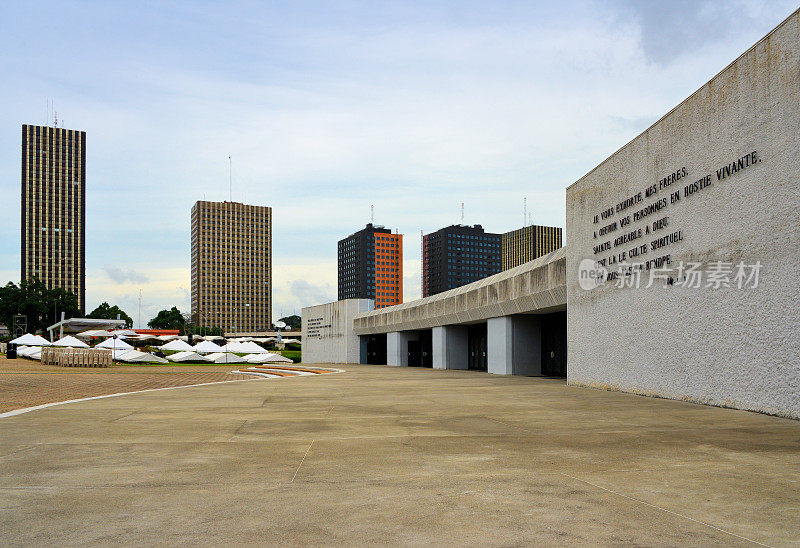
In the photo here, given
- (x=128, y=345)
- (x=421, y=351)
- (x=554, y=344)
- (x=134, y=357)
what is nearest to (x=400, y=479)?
(x=554, y=344)

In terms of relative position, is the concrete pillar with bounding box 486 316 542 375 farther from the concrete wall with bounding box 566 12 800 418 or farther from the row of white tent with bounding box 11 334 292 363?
the row of white tent with bounding box 11 334 292 363

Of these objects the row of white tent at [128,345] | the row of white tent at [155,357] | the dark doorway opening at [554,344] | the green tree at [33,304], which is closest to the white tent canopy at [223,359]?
the row of white tent at [155,357]

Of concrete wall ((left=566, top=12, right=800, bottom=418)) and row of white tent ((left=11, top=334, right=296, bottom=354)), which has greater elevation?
concrete wall ((left=566, top=12, right=800, bottom=418))

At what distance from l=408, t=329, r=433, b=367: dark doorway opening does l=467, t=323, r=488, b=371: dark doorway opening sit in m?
9.57

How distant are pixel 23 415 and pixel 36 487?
24.3ft

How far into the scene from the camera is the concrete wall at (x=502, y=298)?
2586 cm

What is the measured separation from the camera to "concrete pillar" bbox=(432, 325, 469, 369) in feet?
140

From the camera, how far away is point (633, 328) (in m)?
19.0

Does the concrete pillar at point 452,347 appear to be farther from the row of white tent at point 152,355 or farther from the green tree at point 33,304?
the green tree at point 33,304

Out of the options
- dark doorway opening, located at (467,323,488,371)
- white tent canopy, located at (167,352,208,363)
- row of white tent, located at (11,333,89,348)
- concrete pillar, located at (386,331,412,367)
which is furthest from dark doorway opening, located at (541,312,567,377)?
row of white tent, located at (11,333,89,348)

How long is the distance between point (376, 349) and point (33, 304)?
81062 millimetres

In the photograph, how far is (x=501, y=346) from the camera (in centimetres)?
3169

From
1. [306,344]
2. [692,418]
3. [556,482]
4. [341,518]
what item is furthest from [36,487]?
[306,344]

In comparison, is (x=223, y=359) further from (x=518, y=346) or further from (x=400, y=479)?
(x=400, y=479)
